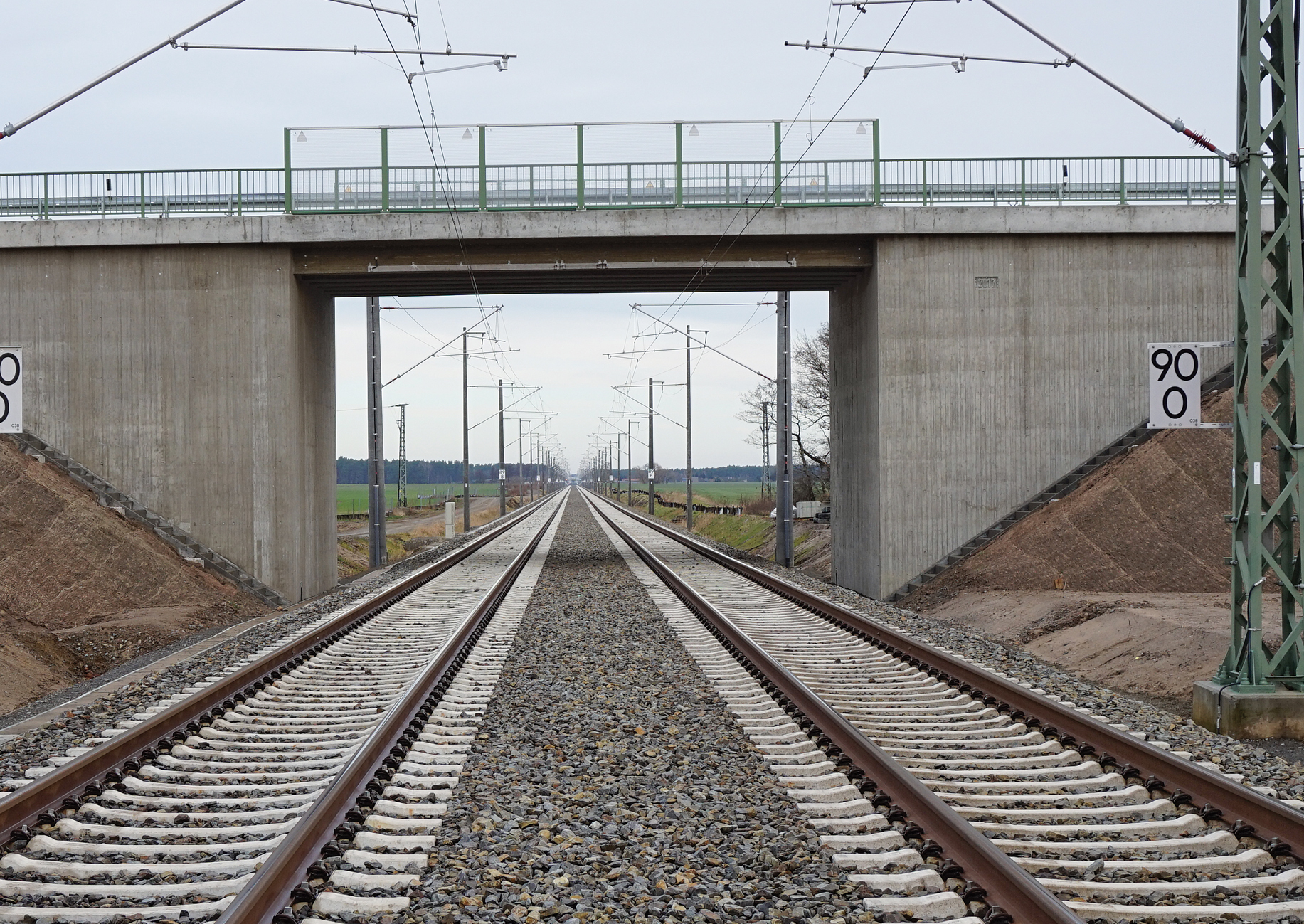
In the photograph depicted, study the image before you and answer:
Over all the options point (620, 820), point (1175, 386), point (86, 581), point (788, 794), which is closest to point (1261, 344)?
point (1175, 386)

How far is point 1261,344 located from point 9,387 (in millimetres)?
10843

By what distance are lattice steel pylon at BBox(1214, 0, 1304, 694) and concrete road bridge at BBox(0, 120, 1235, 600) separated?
1226cm

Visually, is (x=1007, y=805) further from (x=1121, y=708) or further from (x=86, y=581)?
(x=86, y=581)

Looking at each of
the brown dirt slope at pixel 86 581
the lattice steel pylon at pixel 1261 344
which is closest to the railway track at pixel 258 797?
the brown dirt slope at pixel 86 581

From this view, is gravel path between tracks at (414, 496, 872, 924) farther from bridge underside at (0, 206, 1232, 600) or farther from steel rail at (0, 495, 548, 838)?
bridge underside at (0, 206, 1232, 600)

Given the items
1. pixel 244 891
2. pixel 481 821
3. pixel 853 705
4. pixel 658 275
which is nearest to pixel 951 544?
pixel 658 275

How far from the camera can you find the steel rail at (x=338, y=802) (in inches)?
196

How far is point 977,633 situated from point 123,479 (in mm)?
16073

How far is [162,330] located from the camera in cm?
2258

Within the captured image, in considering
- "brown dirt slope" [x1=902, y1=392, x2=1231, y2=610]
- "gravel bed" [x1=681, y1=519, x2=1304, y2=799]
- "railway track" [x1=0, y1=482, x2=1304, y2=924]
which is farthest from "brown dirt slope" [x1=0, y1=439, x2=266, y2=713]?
"brown dirt slope" [x1=902, y1=392, x2=1231, y2=610]

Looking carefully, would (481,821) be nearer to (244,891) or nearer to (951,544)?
(244,891)

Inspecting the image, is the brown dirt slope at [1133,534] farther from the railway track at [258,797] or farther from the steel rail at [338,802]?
the steel rail at [338,802]

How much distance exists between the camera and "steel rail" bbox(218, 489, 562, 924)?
498 centimetres

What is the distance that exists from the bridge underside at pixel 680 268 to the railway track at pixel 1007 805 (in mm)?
10950
